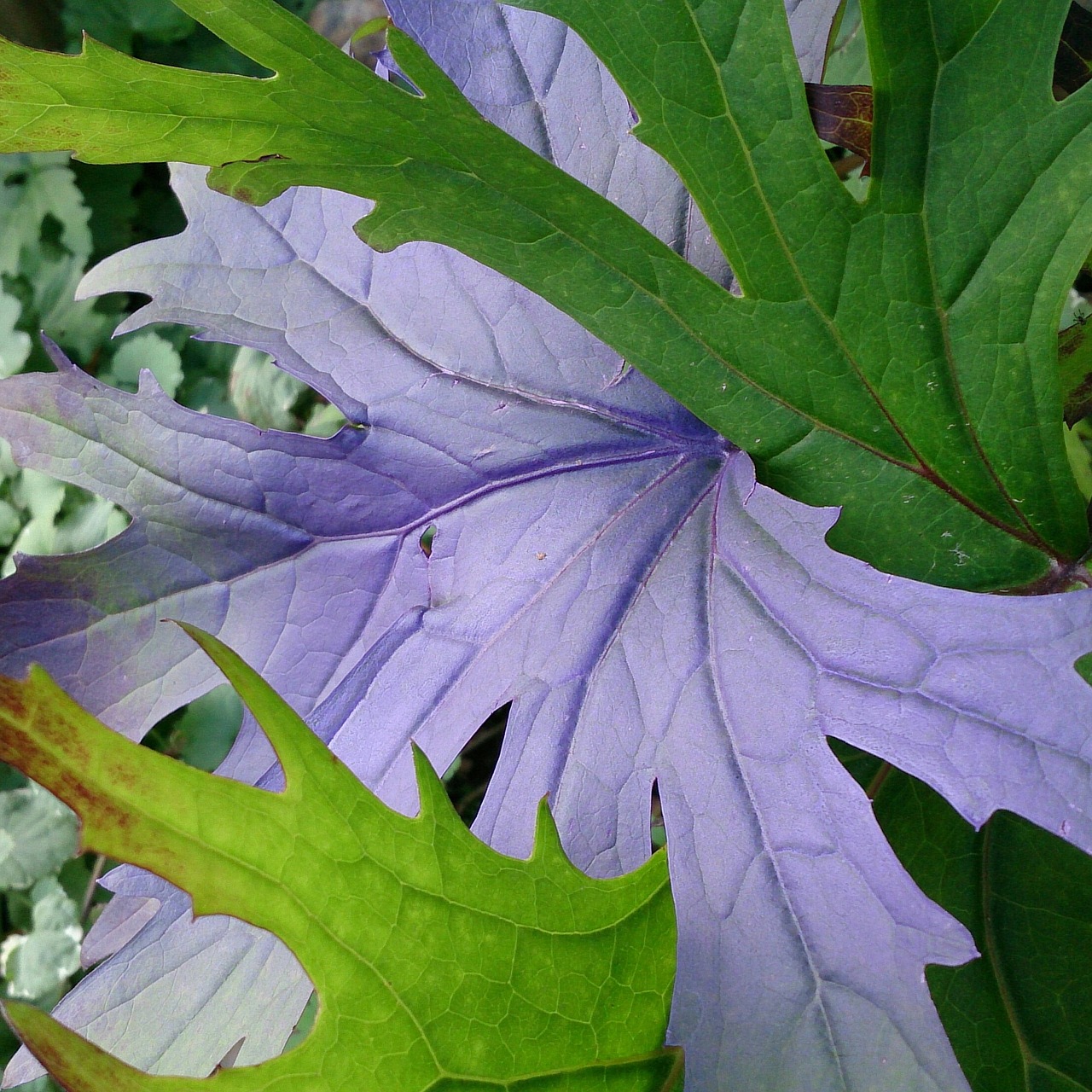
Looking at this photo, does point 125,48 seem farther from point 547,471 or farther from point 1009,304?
point 1009,304

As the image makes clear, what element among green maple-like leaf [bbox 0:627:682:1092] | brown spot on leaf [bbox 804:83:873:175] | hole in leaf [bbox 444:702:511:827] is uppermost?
brown spot on leaf [bbox 804:83:873:175]

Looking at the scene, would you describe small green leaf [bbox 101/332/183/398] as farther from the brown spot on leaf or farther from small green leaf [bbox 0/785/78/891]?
the brown spot on leaf

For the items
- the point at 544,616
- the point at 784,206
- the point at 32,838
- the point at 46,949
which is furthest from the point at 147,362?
the point at 784,206

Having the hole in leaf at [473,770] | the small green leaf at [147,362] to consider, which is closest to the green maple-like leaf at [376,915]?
the hole in leaf at [473,770]

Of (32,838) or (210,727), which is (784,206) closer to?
(210,727)

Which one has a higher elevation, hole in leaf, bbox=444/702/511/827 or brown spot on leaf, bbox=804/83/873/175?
brown spot on leaf, bbox=804/83/873/175

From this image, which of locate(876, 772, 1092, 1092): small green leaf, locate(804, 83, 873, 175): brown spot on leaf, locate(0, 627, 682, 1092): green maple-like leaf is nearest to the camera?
locate(0, 627, 682, 1092): green maple-like leaf

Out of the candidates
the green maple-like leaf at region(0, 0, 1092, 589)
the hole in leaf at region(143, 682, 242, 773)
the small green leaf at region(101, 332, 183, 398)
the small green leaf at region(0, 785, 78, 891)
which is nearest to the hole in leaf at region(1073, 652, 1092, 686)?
the green maple-like leaf at region(0, 0, 1092, 589)

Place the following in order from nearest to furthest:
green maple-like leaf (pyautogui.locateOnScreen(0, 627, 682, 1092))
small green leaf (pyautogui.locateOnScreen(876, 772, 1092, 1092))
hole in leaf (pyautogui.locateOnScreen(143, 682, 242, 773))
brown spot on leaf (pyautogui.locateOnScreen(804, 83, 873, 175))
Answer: green maple-like leaf (pyautogui.locateOnScreen(0, 627, 682, 1092)), brown spot on leaf (pyautogui.locateOnScreen(804, 83, 873, 175)), small green leaf (pyautogui.locateOnScreen(876, 772, 1092, 1092)), hole in leaf (pyautogui.locateOnScreen(143, 682, 242, 773))

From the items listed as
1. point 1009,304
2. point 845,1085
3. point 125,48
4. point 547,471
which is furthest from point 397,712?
point 125,48
